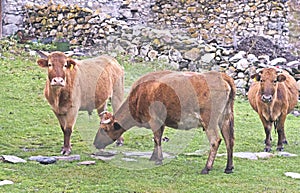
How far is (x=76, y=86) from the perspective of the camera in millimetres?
9602

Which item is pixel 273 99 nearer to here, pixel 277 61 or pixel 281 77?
pixel 281 77

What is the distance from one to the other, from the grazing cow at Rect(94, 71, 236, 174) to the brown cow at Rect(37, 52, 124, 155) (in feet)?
3.50

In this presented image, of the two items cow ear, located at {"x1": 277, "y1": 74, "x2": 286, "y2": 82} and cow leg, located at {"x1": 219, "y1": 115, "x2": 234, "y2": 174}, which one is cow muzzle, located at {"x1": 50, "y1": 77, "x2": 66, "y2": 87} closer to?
cow leg, located at {"x1": 219, "y1": 115, "x2": 234, "y2": 174}

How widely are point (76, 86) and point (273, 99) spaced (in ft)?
10.9

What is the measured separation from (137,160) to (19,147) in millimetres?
2031

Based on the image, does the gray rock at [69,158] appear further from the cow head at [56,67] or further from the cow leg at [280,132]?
the cow leg at [280,132]

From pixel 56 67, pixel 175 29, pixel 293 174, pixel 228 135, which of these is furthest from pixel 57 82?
pixel 175 29

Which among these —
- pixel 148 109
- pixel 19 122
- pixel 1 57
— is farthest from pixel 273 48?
pixel 148 109

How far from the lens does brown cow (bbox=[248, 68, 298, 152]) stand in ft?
32.6

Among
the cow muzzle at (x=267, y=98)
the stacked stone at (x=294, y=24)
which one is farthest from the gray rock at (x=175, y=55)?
the cow muzzle at (x=267, y=98)

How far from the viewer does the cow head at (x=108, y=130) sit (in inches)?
360

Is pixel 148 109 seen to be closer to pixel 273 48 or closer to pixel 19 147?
pixel 19 147

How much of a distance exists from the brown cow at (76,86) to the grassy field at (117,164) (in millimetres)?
353

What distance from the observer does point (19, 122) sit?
11531 mm
